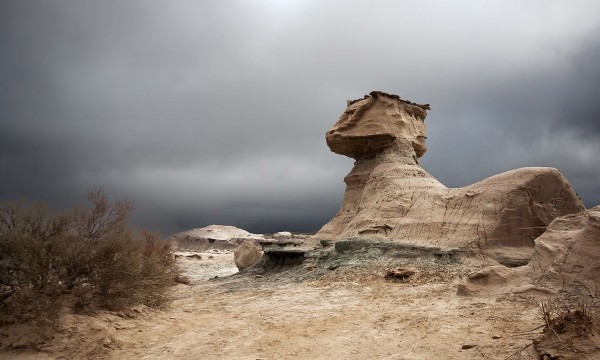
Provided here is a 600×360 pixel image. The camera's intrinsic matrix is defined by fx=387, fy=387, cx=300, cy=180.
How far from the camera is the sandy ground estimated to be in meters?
5.42

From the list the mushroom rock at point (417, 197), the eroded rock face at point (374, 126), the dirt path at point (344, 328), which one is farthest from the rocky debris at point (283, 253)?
the dirt path at point (344, 328)

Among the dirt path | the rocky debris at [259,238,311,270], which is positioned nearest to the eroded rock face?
the rocky debris at [259,238,311,270]

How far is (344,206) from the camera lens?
17703 millimetres

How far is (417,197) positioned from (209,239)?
1673 inches

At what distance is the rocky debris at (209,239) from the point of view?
167ft

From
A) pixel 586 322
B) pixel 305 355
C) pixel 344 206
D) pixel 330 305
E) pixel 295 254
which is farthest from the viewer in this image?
pixel 344 206

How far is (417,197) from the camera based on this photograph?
14.0 metres

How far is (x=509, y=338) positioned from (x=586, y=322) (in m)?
1.16

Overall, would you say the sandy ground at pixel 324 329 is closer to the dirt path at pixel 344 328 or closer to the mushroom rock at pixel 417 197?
the dirt path at pixel 344 328

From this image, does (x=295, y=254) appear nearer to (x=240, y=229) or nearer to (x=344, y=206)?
(x=344, y=206)

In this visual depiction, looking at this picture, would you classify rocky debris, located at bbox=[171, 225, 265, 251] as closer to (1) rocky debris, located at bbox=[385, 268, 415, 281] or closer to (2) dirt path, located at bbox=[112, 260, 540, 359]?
(1) rocky debris, located at bbox=[385, 268, 415, 281]

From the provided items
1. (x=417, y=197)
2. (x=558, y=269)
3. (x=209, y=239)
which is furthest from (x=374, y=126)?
(x=209, y=239)

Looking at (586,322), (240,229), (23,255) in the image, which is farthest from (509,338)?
(240,229)

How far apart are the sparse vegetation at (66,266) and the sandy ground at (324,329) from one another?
456 millimetres
